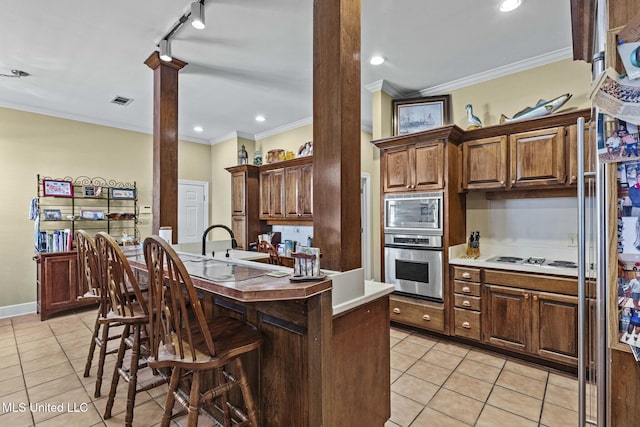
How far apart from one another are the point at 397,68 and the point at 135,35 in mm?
2550

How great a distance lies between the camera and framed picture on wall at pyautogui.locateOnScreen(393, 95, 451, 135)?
3.69m

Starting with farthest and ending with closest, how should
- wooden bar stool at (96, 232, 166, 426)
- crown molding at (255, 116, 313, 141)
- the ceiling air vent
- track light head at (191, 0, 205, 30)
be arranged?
crown molding at (255, 116, 313, 141)
the ceiling air vent
track light head at (191, 0, 205, 30)
wooden bar stool at (96, 232, 166, 426)

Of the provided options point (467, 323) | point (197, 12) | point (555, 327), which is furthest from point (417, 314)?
point (197, 12)

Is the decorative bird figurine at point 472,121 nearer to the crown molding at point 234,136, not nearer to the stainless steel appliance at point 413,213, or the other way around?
the stainless steel appliance at point 413,213

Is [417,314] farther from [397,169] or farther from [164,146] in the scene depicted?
[164,146]

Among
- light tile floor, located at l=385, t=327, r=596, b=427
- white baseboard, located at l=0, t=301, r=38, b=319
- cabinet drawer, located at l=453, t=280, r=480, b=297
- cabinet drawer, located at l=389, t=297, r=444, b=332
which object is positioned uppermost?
cabinet drawer, located at l=453, t=280, r=480, b=297

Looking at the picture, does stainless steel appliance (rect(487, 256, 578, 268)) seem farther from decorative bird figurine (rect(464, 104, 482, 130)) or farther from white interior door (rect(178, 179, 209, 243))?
white interior door (rect(178, 179, 209, 243))

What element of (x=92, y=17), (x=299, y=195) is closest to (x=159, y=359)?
(x=92, y=17)

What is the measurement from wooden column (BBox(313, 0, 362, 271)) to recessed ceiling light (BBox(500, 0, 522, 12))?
1485 mm

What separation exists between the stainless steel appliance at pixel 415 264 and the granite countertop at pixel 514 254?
18cm

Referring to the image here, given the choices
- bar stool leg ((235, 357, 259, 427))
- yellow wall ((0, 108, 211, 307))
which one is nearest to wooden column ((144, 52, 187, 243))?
bar stool leg ((235, 357, 259, 427))

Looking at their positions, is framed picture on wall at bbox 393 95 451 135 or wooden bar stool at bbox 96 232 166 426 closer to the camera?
wooden bar stool at bbox 96 232 166 426

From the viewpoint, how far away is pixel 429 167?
3197 mm

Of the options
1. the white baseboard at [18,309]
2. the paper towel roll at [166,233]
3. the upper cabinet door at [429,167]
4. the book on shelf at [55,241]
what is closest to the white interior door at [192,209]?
the book on shelf at [55,241]
